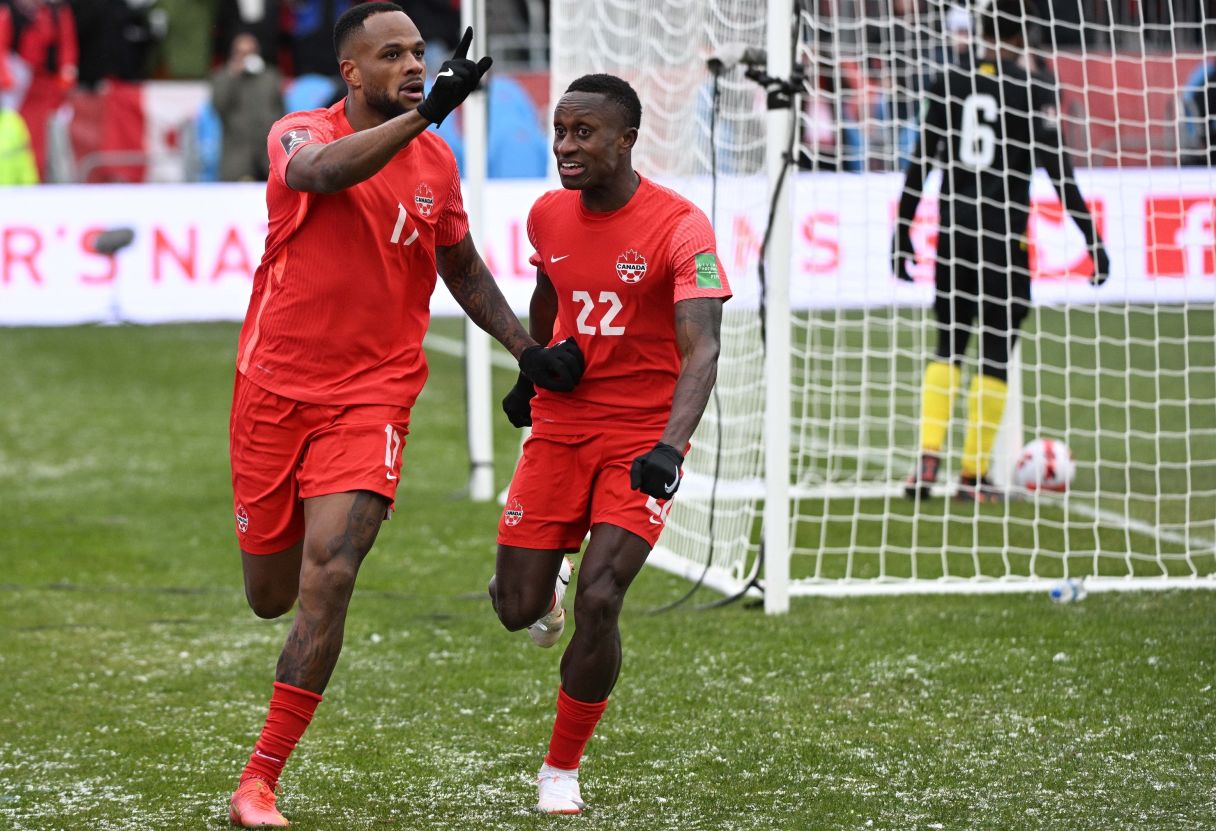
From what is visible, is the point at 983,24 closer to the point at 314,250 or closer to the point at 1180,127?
the point at 1180,127

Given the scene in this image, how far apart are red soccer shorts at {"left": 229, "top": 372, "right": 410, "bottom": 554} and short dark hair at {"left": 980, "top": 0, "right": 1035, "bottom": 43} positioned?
199 inches

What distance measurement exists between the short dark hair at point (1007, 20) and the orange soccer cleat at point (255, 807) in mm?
5835

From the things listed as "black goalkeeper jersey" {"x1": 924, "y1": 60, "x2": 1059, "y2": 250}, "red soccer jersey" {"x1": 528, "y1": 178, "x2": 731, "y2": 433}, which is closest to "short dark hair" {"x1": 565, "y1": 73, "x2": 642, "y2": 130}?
"red soccer jersey" {"x1": 528, "y1": 178, "x2": 731, "y2": 433}

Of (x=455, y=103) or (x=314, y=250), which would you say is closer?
(x=455, y=103)

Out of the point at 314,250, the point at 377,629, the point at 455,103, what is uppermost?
the point at 455,103

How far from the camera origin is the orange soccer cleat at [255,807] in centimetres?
492

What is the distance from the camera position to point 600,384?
539cm

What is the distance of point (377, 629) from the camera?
779cm

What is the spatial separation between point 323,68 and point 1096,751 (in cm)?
1742

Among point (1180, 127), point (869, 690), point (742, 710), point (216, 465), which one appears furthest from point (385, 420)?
point (216, 465)

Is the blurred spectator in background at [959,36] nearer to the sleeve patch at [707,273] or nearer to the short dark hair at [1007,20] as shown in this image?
the short dark hair at [1007,20]

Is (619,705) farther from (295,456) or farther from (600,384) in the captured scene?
(295,456)

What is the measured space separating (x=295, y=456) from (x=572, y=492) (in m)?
0.85

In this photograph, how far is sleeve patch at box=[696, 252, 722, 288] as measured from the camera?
5.16 meters
